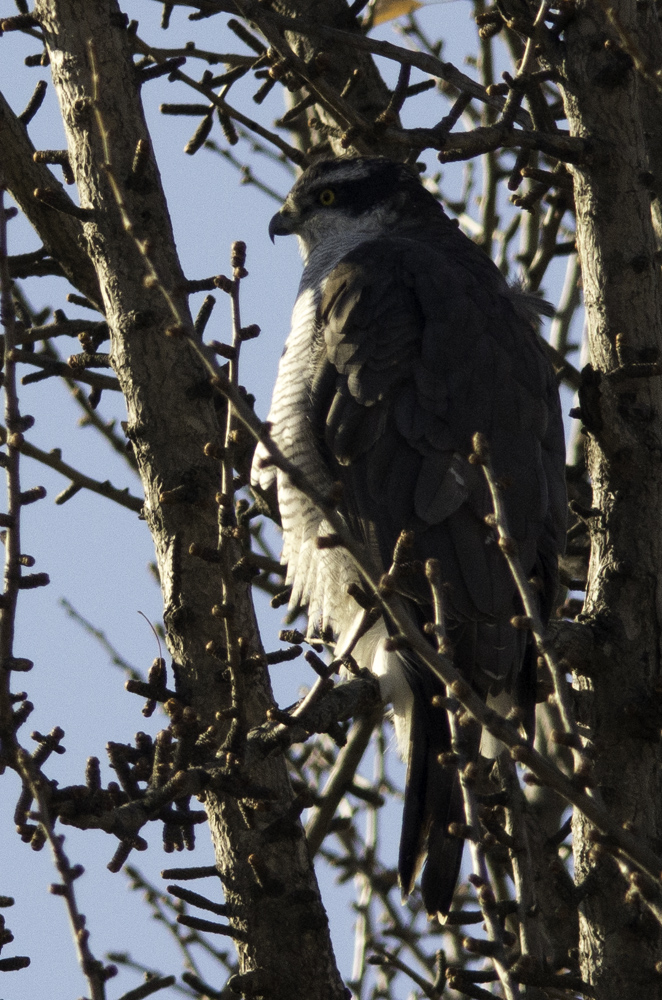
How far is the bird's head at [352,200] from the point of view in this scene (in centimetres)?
505

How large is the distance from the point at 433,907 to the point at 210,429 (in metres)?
1.46

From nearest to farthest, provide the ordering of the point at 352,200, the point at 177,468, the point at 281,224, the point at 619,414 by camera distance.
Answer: the point at 177,468 → the point at 619,414 → the point at 352,200 → the point at 281,224

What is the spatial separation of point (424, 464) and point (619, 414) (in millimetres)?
609

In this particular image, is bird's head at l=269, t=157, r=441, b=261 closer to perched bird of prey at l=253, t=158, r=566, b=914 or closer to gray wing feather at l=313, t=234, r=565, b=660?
perched bird of prey at l=253, t=158, r=566, b=914

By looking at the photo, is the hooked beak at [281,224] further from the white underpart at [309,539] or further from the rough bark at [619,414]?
the rough bark at [619,414]

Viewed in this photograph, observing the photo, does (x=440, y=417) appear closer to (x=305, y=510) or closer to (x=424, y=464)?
(x=424, y=464)

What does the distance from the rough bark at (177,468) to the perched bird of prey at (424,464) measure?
1.02 ft

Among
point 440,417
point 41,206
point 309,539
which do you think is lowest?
point 309,539

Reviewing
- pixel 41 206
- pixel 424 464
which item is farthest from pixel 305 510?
pixel 41 206

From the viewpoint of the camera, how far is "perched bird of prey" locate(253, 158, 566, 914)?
3.66 metres

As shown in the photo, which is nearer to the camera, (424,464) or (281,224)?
(424,464)

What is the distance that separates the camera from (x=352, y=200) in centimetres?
511

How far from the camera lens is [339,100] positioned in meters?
3.50

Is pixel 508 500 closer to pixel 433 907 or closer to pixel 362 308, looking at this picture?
pixel 362 308
